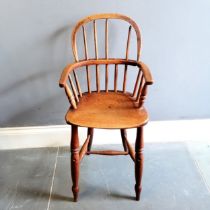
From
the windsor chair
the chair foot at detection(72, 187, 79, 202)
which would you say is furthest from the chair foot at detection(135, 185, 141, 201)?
the chair foot at detection(72, 187, 79, 202)

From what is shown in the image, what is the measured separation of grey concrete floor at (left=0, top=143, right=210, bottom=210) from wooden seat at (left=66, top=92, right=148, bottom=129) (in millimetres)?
469

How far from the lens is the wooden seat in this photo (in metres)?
1.27

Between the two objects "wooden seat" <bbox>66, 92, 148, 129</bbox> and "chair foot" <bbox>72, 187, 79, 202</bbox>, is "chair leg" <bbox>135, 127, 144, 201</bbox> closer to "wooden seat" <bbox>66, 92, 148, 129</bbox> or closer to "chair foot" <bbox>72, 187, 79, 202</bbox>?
"wooden seat" <bbox>66, 92, 148, 129</bbox>

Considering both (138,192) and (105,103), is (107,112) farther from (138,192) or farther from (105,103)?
(138,192)

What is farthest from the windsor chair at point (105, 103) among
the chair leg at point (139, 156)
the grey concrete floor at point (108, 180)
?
the grey concrete floor at point (108, 180)

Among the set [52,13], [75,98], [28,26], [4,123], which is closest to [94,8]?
[52,13]

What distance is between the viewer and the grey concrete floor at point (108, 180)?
1.45 meters

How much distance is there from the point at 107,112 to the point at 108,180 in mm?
474

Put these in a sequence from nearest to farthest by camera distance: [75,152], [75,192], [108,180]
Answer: [75,152], [75,192], [108,180]

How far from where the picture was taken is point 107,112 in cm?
137

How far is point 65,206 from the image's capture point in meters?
1.43

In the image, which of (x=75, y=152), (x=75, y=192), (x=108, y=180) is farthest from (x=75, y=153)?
(x=108, y=180)

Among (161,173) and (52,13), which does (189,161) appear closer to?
(161,173)

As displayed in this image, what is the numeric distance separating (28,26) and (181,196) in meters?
1.29
